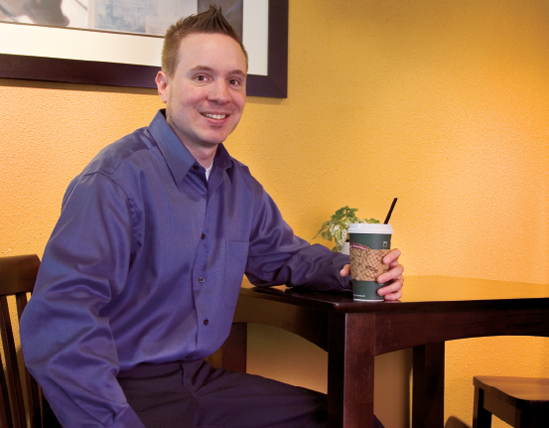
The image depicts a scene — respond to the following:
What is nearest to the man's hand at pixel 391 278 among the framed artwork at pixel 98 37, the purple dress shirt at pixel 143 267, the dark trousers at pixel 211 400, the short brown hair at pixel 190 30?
the purple dress shirt at pixel 143 267

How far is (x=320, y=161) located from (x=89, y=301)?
1.24 m

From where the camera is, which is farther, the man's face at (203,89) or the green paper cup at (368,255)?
the man's face at (203,89)

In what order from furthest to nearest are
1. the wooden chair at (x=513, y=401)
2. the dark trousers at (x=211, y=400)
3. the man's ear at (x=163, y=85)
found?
the wooden chair at (x=513, y=401) < the man's ear at (x=163, y=85) < the dark trousers at (x=211, y=400)

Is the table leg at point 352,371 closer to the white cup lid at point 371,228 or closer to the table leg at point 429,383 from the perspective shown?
the white cup lid at point 371,228

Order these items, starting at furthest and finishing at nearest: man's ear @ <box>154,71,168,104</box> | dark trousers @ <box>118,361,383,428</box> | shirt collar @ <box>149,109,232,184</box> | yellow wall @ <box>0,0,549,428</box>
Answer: yellow wall @ <box>0,0,549,428</box>
man's ear @ <box>154,71,168,104</box>
shirt collar @ <box>149,109,232,184</box>
dark trousers @ <box>118,361,383,428</box>

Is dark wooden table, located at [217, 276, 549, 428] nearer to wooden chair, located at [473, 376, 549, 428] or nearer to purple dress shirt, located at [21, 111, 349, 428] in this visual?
purple dress shirt, located at [21, 111, 349, 428]

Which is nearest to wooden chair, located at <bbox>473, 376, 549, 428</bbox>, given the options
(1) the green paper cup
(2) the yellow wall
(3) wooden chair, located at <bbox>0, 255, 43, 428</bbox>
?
(2) the yellow wall

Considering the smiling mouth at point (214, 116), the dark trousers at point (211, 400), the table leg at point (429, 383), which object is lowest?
the table leg at point (429, 383)

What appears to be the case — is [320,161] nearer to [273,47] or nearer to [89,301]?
[273,47]

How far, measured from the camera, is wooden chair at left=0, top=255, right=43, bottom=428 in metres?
1.16

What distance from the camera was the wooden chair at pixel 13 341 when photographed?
45.5 inches

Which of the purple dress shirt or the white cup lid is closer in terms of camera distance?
the purple dress shirt

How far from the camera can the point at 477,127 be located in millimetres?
2191

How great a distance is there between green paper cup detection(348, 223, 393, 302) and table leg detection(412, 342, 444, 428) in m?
0.89
